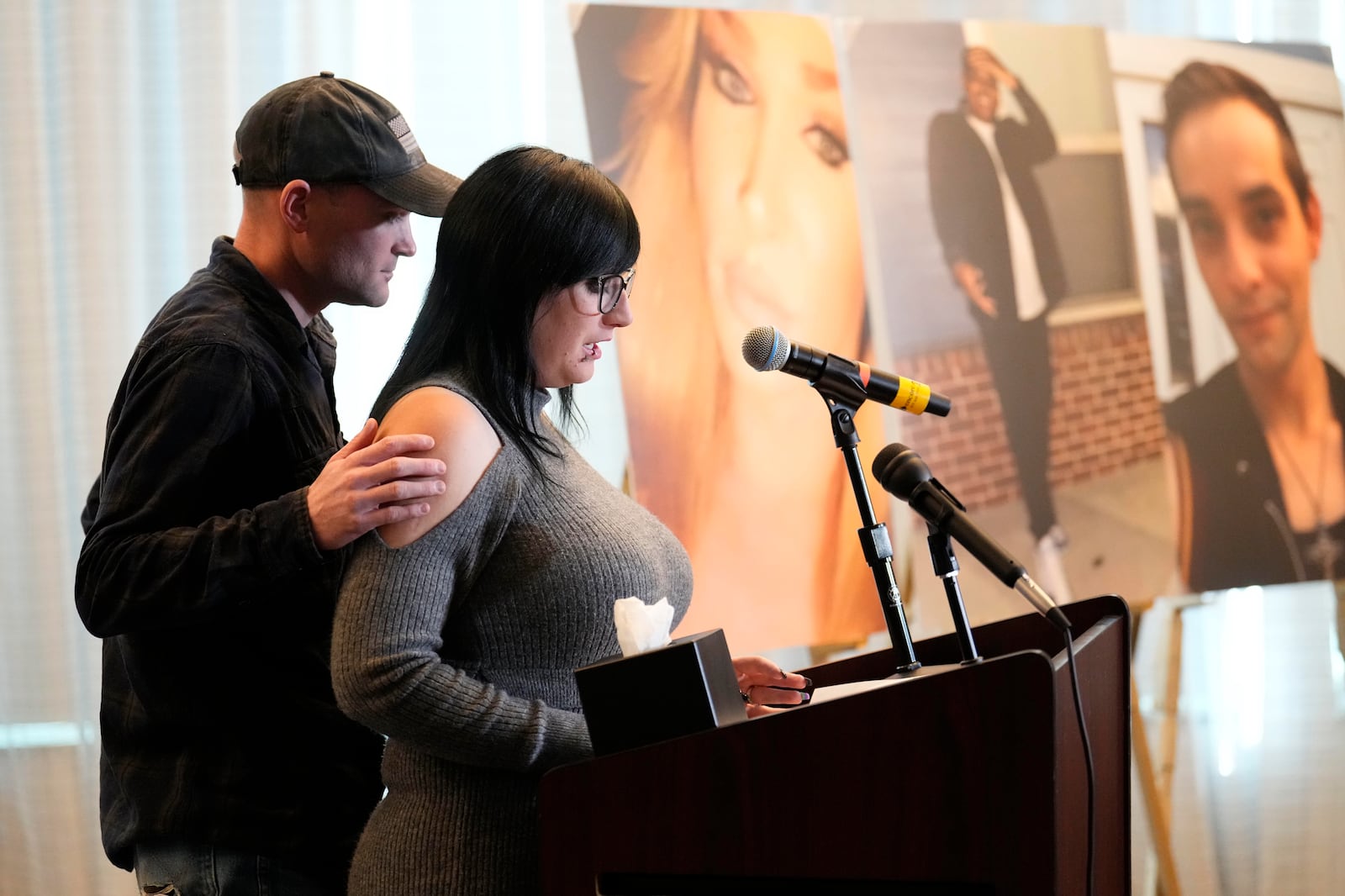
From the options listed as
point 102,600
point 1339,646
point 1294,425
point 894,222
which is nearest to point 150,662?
point 102,600

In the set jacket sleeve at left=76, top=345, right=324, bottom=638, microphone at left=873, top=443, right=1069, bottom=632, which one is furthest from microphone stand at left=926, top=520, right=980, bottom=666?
jacket sleeve at left=76, top=345, right=324, bottom=638

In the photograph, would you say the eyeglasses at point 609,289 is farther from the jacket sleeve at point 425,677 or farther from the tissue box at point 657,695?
the tissue box at point 657,695

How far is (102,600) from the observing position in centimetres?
136

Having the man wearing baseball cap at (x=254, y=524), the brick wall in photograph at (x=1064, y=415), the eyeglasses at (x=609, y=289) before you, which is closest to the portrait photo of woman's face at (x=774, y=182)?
the brick wall in photograph at (x=1064, y=415)

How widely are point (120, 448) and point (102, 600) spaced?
191mm

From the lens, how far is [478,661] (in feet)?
4.21

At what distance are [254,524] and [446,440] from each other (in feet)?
0.90

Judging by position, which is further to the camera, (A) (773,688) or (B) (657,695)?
(A) (773,688)

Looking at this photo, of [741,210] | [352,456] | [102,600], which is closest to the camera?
[352,456]

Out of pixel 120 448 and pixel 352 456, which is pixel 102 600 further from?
pixel 352 456

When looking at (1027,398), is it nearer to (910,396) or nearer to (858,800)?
(910,396)

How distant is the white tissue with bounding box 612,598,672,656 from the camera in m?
1.18

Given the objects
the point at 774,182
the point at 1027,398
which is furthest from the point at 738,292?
the point at 1027,398

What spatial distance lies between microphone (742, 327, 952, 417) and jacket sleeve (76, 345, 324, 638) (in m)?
0.53
